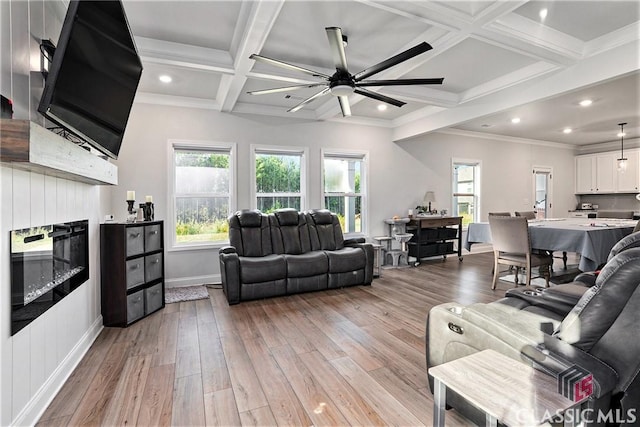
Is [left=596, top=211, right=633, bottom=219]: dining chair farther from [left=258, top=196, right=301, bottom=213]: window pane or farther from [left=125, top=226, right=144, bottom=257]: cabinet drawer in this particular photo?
[left=125, top=226, right=144, bottom=257]: cabinet drawer

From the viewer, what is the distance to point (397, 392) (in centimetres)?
204

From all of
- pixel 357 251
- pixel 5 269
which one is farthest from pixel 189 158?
pixel 5 269

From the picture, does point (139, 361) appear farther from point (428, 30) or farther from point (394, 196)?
point (394, 196)

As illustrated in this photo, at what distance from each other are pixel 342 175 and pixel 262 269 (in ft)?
9.19

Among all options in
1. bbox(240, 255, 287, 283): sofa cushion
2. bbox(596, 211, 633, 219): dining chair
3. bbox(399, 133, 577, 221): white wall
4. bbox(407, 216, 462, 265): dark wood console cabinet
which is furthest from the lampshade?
bbox(240, 255, 287, 283): sofa cushion

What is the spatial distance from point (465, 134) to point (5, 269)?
7.64m

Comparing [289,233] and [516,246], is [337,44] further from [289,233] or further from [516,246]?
[516,246]

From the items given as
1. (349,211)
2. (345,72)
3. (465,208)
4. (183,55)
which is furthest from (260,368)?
(465,208)

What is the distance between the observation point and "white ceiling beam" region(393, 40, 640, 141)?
3092 mm

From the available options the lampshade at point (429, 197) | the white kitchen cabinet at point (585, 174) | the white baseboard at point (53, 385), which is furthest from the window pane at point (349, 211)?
the white kitchen cabinet at point (585, 174)

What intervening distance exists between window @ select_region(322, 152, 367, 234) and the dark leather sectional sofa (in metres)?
0.96

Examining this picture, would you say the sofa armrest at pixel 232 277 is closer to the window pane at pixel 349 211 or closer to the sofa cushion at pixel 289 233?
the sofa cushion at pixel 289 233

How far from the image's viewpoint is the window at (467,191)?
732 centimetres

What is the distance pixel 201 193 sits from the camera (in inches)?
196
